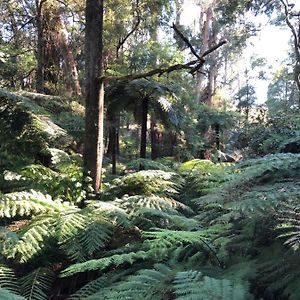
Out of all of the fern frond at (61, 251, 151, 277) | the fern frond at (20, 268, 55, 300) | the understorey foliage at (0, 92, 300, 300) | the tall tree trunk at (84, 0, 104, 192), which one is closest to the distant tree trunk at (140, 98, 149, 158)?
the tall tree trunk at (84, 0, 104, 192)

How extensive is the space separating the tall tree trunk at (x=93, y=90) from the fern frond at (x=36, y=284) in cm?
155

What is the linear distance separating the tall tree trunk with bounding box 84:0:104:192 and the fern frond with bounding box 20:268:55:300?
1546 mm

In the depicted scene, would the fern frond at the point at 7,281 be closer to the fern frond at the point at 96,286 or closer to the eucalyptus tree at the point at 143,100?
the fern frond at the point at 96,286

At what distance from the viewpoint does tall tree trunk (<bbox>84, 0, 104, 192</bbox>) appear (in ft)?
14.2

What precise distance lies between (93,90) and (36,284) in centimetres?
236

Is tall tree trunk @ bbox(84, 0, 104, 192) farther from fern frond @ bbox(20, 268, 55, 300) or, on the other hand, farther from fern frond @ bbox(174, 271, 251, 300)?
fern frond @ bbox(174, 271, 251, 300)

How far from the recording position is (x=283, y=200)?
6.12 feet

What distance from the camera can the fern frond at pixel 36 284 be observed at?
2518 mm

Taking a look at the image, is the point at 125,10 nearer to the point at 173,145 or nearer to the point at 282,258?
the point at 173,145

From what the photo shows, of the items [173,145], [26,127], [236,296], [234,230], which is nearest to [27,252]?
[234,230]

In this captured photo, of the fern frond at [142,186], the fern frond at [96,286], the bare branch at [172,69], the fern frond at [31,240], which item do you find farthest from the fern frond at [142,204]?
the bare branch at [172,69]

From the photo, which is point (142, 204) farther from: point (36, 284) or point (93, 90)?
point (93, 90)

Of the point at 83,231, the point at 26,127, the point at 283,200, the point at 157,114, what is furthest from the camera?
the point at 157,114

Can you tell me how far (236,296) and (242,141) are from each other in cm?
1155
